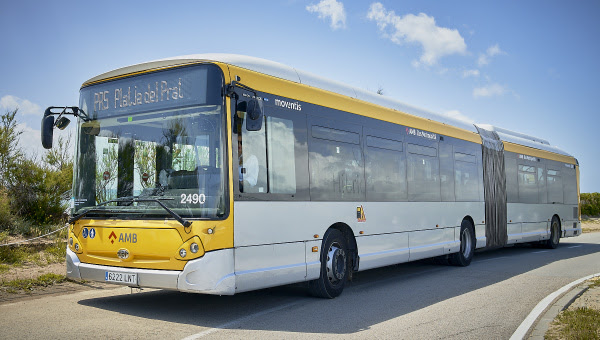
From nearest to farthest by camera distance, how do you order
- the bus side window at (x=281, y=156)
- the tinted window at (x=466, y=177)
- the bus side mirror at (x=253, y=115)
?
1. the bus side mirror at (x=253, y=115)
2. the bus side window at (x=281, y=156)
3. the tinted window at (x=466, y=177)

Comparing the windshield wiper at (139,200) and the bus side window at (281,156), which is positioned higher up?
the bus side window at (281,156)

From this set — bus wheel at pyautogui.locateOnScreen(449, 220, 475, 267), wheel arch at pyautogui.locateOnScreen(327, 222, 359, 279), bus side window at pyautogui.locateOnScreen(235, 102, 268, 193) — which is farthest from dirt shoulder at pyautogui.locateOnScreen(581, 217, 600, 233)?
bus side window at pyautogui.locateOnScreen(235, 102, 268, 193)

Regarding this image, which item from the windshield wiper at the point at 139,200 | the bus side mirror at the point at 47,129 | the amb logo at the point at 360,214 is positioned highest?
the bus side mirror at the point at 47,129

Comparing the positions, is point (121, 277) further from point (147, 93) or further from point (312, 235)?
point (312, 235)

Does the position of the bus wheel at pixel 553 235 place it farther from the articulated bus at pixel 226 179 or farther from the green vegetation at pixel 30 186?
the green vegetation at pixel 30 186

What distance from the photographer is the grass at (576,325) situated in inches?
253

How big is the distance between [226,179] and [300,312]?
2.33m

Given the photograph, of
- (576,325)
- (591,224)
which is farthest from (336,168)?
(591,224)

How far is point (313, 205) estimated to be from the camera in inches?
352

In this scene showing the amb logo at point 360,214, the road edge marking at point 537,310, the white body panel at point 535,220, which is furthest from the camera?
the white body panel at point 535,220

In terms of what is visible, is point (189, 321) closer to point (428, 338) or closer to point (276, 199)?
point (276, 199)

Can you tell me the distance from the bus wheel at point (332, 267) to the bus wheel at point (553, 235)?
42.6 feet

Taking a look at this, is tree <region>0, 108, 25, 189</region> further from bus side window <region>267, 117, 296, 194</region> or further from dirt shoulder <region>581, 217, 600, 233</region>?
dirt shoulder <region>581, 217, 600, 233</region>

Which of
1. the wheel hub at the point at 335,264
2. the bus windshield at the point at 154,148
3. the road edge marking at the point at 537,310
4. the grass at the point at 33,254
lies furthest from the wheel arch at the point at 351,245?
the grass at the point at 33,254
